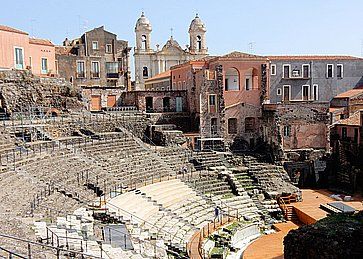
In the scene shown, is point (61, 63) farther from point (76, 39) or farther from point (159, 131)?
point (159, 131)

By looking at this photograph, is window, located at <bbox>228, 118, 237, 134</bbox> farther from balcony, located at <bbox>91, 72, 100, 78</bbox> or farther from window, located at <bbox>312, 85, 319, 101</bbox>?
balcony, located at <bbox>91, 72, 100, 78</bbox>

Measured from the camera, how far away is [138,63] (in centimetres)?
5531

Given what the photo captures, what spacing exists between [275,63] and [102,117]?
1585 centimetres

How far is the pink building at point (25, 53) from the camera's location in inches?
1154

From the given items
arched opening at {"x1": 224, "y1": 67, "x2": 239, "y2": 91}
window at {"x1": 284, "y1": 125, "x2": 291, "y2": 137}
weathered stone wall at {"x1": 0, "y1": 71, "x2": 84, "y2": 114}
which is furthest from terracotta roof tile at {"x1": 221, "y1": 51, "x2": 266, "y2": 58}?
weathered stone wall at {"x1": 0, "y1": 71, "x2": 84, "y2": 114}

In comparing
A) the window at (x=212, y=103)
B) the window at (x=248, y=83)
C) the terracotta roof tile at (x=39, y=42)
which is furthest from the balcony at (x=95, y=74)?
the window at (x=248, y=83)

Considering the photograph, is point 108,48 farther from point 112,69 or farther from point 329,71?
point 329,71

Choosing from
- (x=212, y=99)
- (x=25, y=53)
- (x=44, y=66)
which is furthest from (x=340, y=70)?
(x=25, y=53)

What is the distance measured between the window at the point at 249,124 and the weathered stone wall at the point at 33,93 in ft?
41.7

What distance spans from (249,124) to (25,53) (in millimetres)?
17725

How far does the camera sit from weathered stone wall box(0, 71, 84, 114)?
28.0 metres

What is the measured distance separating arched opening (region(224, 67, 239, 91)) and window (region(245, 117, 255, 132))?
9.72 feet

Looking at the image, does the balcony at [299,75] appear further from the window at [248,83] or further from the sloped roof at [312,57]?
the window at [248,83]

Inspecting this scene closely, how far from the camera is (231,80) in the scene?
3534 cm
